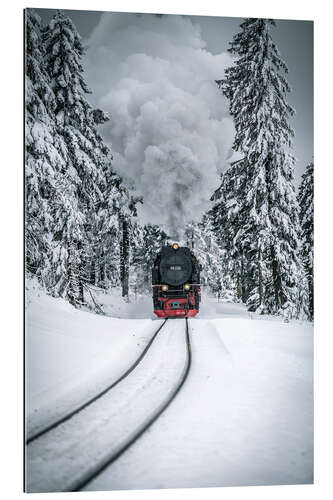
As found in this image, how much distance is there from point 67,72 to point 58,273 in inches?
181

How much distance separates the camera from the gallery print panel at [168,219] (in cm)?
338

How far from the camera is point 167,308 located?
10914 mm

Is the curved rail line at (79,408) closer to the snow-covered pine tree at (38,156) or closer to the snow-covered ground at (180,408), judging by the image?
the snow-covered ground at (180,408)

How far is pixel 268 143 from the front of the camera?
6582 mm

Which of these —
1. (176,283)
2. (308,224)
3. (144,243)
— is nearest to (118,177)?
(308,224)

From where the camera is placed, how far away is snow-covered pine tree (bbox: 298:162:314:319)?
524 centimetres

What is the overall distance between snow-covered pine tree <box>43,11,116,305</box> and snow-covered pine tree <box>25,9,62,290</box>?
34 centimetres

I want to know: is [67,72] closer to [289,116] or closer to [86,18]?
[86,18]

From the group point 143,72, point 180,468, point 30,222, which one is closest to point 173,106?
point 143,72

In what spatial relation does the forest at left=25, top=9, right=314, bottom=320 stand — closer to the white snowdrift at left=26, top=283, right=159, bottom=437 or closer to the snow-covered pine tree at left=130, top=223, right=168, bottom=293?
the snow-covered pine tree at left=130, top=223, right=168, bottom=293

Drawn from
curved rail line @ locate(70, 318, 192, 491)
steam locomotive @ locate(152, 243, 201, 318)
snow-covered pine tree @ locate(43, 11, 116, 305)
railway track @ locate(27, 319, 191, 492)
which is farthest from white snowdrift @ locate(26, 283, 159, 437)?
steam locomotive @ locate(152, 243, 201, 318)

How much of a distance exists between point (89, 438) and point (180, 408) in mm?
1091

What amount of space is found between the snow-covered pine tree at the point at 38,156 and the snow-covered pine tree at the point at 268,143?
3.04 metres

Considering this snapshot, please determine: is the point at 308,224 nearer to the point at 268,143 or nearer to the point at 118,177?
the point at 268,143
